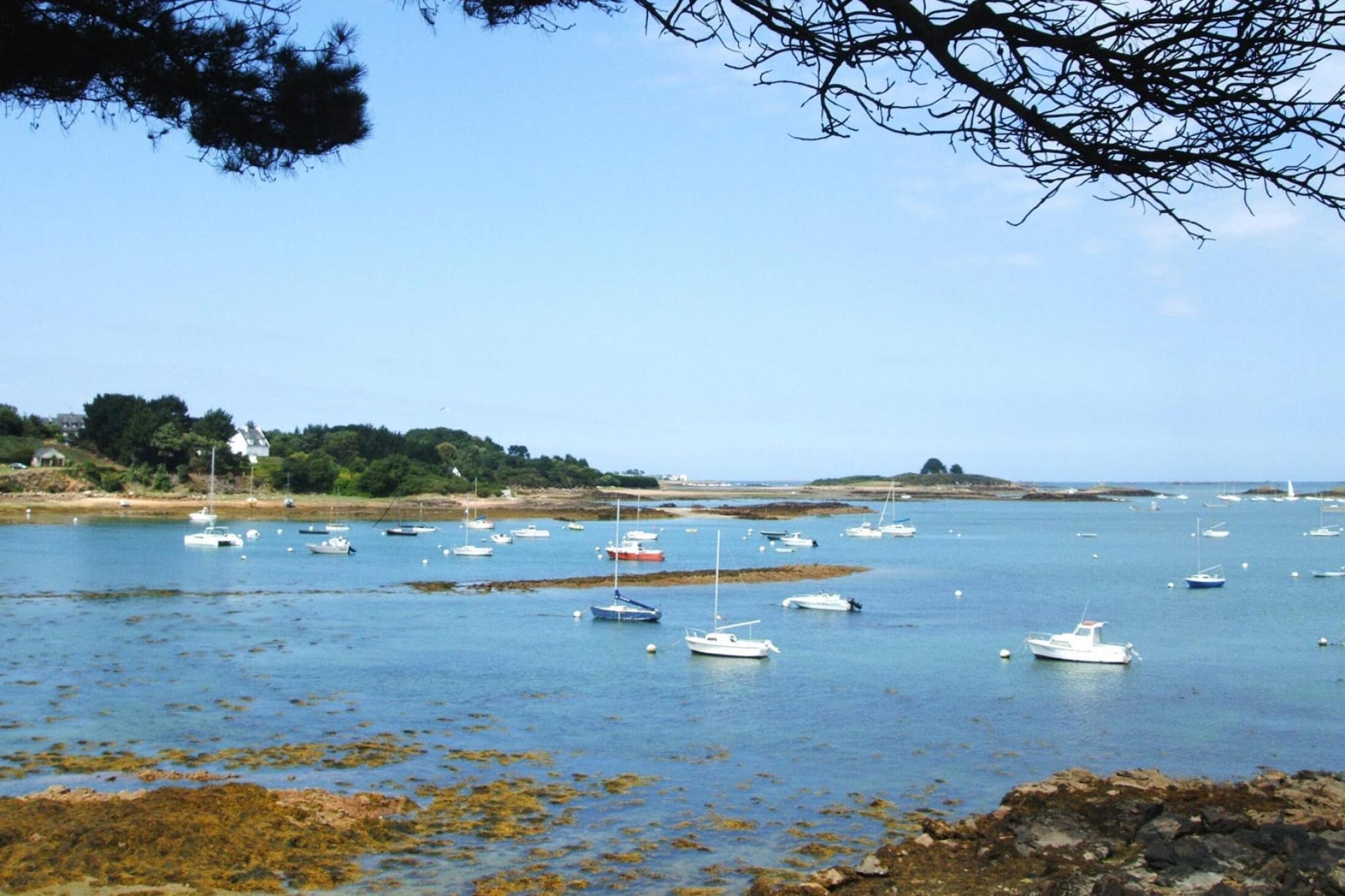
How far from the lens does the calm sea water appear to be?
54.1 ft

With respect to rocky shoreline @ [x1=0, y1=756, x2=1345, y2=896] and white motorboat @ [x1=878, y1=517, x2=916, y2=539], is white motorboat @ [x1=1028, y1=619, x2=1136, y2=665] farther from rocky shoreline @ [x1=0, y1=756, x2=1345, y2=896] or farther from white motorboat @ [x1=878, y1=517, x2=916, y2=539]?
white motorboat @ [x1=878, y1=517, x2=916, y2=539]

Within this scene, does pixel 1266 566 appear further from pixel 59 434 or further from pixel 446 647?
pixel 59 434

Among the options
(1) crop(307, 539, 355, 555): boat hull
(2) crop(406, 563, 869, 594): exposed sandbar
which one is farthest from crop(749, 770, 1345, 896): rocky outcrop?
(1) crop(307, 539, 355, 555): boat hull

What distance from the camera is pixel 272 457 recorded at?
118 metres

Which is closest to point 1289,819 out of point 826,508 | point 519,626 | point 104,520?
point 519,626

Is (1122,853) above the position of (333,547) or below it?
above

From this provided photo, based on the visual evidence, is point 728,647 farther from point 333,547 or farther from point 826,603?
point 333,547

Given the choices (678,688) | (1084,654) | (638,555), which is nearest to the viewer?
(678,688)

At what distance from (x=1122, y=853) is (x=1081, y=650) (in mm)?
23305

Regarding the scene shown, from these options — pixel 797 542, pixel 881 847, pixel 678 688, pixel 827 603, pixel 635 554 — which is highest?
pixel 881 847

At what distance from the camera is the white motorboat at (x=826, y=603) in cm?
4209

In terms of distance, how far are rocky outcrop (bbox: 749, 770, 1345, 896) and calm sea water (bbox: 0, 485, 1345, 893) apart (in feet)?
11.6

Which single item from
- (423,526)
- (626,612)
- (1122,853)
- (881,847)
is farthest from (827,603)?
(423,526)

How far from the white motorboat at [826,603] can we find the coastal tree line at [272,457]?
72.5 meters
